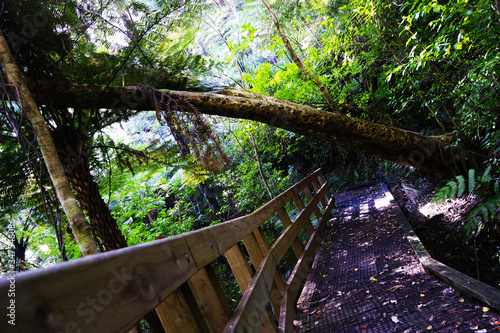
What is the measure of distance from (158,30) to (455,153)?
5464 millimetres

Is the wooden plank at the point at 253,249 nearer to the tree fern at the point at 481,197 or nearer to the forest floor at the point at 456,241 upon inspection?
the forest floor at the point at 456,241

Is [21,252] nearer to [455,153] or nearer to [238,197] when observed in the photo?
[238,197]

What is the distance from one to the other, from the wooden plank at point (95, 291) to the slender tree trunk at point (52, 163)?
5.57 ft

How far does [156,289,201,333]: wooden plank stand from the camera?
3.44 ft

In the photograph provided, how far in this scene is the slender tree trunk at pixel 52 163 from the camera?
2.29 metres

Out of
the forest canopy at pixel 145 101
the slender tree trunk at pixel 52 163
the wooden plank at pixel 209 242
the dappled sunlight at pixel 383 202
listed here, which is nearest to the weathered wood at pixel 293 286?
the wooden plank at pixel 209 242

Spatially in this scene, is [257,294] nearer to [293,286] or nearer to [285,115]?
[293,286]

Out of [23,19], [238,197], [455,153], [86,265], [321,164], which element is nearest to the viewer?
[86,265]

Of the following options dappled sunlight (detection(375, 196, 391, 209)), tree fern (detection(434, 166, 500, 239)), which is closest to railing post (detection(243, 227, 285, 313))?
tree fern (detection(434, 166, 500, 239))

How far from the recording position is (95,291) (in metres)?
0.62

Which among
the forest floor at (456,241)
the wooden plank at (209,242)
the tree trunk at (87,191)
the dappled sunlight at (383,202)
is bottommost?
the forest floor at (456,241)

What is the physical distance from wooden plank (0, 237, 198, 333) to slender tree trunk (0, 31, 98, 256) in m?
1.70

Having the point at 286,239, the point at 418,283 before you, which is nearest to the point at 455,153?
Answer: the point at 418,283

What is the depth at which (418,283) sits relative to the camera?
2818 mm
